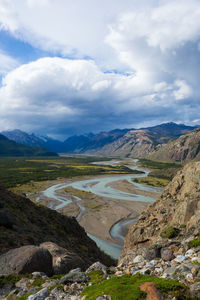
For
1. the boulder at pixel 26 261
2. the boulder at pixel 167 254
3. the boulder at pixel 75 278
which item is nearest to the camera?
the boulder at pixel 75 278

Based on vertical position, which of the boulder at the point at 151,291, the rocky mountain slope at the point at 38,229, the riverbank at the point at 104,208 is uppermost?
the boulder at the point at 151,291

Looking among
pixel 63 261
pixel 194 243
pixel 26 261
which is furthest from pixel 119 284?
pixel 63 261

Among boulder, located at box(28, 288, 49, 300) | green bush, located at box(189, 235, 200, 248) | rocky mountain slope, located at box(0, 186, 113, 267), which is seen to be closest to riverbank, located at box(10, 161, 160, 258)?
rocky mountain slope, located at box(0, 186, 113, 267)

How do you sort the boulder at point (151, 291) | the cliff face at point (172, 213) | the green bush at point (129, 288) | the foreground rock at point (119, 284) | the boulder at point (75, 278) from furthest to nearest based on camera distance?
the cliff face at point (172, 213), the boulder at point (75, 278), the foreground rock at point (119, 284), the green bush at point (129, 288), the boulder at point (151, 291)

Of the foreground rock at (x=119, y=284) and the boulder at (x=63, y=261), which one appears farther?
the boulder at (x=63, y=261)

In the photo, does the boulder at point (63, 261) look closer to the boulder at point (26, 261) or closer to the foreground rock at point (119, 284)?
the boulder at point (26, 261)

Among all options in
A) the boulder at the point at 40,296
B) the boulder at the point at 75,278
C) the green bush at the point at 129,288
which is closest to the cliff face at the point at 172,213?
the boulder at the point at 75,278

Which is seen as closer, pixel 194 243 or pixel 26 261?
pixel 194 243

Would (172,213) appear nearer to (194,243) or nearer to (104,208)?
(194,243)
